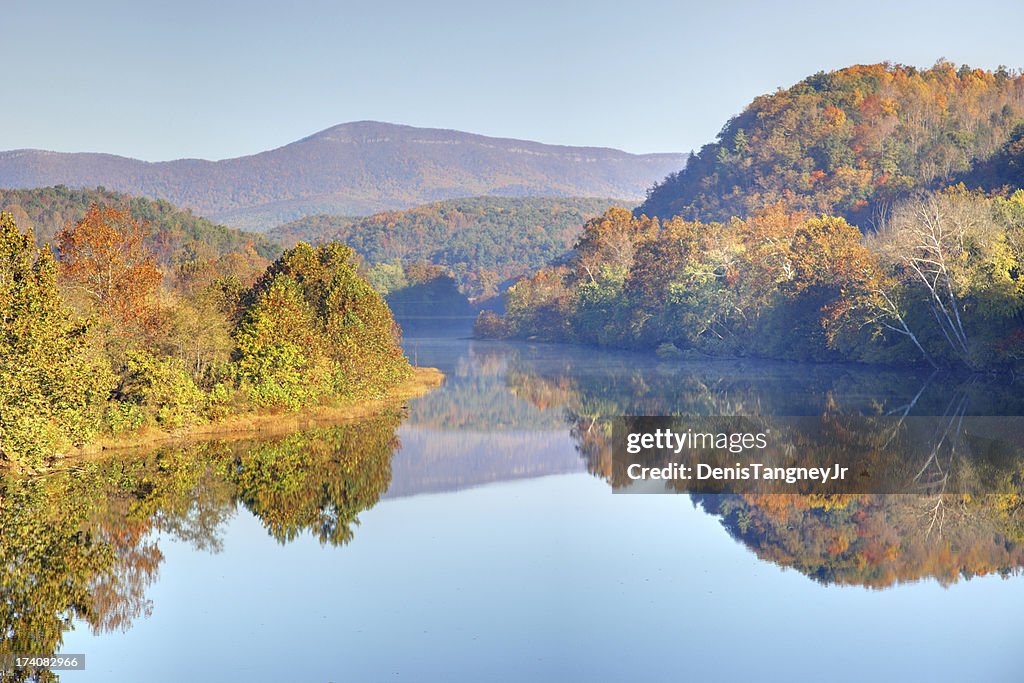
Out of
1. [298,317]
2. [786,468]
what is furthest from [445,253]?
[786,468]

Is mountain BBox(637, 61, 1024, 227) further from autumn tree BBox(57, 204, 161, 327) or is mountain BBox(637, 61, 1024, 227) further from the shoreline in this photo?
autumn tree BBox(57, 204, 161, 327)

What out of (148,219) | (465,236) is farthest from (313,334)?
(465,236)

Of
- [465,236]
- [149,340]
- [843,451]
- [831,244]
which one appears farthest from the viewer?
[465,236]

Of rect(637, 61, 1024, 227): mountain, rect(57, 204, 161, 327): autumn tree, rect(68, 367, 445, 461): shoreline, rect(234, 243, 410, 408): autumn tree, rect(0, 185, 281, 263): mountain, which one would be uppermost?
rect(637, 61, 1024, 227): mountain

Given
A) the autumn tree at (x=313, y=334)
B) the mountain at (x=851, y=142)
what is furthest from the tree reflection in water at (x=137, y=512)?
the mountain at (x=851, y=142)

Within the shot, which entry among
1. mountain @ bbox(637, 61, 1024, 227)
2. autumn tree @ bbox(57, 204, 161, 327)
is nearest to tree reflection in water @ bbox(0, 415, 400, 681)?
autumn tree @ bbox(57, 204, 161, 327)

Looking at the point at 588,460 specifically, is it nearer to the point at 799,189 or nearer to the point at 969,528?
the point at 969,528

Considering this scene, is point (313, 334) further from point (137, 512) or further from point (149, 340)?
point (137, 512)
